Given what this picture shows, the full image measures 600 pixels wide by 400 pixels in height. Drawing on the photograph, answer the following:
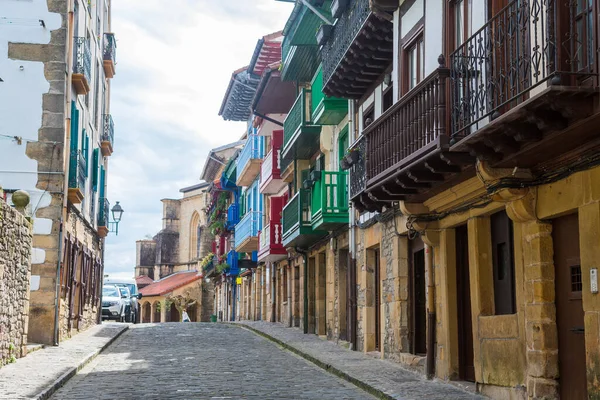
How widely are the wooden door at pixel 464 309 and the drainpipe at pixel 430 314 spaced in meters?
0.64

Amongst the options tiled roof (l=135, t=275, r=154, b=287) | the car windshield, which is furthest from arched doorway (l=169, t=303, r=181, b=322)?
the car windshield

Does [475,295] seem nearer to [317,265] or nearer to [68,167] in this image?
[68,167]

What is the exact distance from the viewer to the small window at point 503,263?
38.0ft

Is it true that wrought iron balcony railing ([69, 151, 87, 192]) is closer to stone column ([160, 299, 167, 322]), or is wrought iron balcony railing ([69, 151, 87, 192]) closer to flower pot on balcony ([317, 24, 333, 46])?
flower pot on balcony ([317, 24, 333, 46])

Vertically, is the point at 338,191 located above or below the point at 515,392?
above

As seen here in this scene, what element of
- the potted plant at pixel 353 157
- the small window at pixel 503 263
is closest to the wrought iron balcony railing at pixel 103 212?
the potted plant at pixel 353 157

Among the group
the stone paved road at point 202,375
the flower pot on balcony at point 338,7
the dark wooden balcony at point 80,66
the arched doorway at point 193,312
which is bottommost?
the stone paved road at point 202,375

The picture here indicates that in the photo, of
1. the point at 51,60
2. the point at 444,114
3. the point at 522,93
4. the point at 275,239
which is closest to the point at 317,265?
the point at 275,239

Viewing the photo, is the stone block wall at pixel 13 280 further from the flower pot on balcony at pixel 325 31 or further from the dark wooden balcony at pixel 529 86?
the flower pot on balcony at pixel 325 31

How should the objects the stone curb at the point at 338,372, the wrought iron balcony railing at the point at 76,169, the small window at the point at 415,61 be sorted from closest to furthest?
the stone curb at the point at 338,372
the small window at the point at 415,61
the wrought iron balcony railing at the point at 76,169

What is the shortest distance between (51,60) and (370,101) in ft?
23.2

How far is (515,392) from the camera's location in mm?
10633

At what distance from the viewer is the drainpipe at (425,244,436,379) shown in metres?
13.8

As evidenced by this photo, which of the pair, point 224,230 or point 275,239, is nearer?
point 275,239
